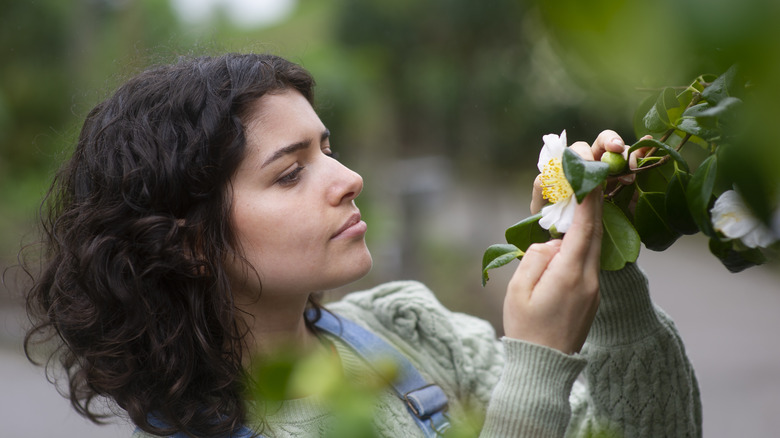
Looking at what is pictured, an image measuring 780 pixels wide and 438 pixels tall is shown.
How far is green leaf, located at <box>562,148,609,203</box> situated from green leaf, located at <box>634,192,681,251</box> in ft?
0.42

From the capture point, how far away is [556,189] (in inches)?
36.6

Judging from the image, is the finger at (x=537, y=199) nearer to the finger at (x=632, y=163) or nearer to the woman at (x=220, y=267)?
the woman at (x=220, y=267)

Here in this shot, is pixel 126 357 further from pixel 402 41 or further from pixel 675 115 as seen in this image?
pixel 402 41

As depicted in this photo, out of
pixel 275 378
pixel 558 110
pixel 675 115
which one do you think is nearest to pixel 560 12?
pixel 275 378

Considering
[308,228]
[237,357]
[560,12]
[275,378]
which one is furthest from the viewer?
[237,357]

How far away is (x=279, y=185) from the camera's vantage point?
1.23 m

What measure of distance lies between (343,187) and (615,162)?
475 millimetres

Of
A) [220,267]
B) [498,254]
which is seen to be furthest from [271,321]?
[498,254]

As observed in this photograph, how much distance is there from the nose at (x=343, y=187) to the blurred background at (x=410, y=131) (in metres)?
0.50

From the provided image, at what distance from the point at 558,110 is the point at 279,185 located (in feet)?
10.8

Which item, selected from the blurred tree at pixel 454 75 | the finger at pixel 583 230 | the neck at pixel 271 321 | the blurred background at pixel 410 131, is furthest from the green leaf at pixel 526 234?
the blurred tree at pixel 454 75

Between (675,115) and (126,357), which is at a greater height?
(675,115)

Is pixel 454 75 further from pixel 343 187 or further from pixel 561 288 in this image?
pixel 561 288

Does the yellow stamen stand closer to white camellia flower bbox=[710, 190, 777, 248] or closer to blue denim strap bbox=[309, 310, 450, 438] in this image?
white camellia flower bbox=[710, 190, 777, 248]
